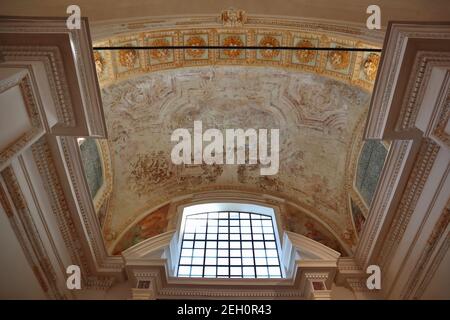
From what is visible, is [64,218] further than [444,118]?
Yes

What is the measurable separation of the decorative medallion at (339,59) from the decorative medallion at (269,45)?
1303 mm

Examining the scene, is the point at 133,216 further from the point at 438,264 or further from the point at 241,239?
the point at 438,264

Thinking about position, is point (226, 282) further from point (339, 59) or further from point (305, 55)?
point (339, 59)

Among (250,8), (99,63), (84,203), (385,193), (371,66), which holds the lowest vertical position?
(84,203)

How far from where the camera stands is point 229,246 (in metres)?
10.7

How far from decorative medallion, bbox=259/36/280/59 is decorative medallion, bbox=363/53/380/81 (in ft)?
6.90

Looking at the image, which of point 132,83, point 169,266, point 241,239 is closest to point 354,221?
point 241,239

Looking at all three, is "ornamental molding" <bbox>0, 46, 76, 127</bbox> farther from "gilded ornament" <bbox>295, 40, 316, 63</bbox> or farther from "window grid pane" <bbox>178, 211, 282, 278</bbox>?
"window grid pane" <bbox>178, 211, 282, 278</bbox>

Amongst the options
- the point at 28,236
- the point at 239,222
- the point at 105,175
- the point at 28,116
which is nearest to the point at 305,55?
the point at 239,222

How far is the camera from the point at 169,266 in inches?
367

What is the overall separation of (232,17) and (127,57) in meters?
2.75

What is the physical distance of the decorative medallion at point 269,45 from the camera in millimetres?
8883

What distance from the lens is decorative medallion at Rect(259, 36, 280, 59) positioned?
8.88m

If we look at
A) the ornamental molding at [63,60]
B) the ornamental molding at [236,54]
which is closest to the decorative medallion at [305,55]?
the ornamental molding at [236,54]
